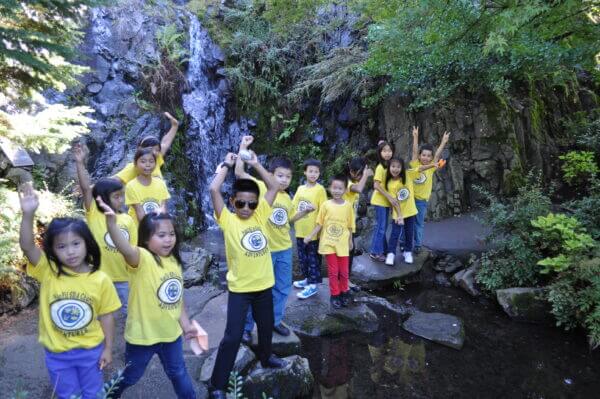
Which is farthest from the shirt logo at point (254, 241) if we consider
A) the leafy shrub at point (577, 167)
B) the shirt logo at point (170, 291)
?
the leafy shrub at point (577, 167)

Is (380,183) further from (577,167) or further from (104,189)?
(577,167)

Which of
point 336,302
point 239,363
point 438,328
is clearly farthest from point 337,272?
point 239,363

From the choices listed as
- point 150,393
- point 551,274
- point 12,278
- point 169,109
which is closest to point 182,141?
point 169,109

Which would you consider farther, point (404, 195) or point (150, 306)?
point (404, 195)

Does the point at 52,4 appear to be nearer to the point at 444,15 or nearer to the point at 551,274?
the point at 444,15

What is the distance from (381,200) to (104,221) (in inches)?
155

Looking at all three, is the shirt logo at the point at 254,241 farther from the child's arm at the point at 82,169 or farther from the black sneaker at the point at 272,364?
the child's arm at the point at 82,169

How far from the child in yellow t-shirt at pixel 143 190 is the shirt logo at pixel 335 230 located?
1.84 m

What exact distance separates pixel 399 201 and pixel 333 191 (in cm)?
175

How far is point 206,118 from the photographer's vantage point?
10266 millimetres

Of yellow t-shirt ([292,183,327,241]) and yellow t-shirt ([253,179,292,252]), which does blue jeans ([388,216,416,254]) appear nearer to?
yellow t-shirt ([292,183,327,241])

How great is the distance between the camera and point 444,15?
494 cm

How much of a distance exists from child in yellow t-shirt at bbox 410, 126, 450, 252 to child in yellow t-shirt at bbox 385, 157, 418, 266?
15cm

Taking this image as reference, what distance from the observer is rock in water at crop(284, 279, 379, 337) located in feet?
15.7
